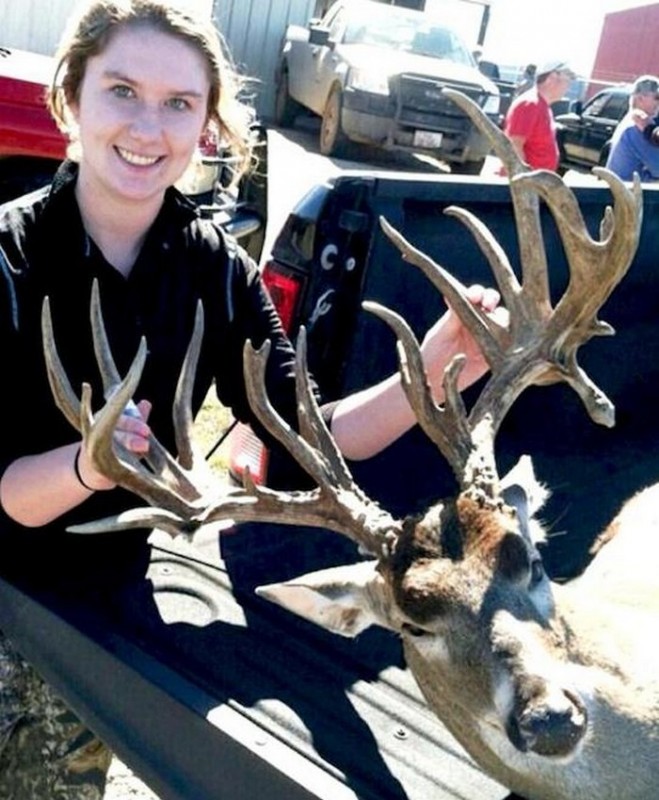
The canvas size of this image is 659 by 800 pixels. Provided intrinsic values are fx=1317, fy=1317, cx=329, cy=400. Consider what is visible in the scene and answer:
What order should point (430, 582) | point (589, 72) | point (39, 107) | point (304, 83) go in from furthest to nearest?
point (589, 72) → point (304, 83) → point (39, 107) → point (430, 582)

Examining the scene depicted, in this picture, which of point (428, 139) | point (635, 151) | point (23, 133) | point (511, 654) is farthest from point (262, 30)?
point (511, 654)

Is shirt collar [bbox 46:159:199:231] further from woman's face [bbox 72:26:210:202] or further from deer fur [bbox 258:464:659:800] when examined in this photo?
deer fur [bbox 258:464:659:800]

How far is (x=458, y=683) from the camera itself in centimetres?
253

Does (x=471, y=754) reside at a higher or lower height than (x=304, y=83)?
higher

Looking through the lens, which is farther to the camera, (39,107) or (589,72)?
(589,72)

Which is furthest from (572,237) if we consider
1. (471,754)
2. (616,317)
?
(616,317)

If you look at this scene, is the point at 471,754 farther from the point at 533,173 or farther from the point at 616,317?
the point at 616,317

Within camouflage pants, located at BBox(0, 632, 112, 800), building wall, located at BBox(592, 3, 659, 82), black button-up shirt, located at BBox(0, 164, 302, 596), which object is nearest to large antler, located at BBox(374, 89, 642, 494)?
black button-up shirt, located at BBox(0, 164, 302, 596)

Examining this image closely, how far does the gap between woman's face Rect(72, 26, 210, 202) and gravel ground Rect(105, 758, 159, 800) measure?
194 cm

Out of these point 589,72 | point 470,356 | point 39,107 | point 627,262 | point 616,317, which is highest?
point 627,262

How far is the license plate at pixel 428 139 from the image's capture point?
18484 millimetres

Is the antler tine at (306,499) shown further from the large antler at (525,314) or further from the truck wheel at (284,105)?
the truck wheel at (284,105)

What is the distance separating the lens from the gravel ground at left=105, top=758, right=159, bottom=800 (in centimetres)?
399

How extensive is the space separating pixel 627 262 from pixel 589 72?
46.5m
